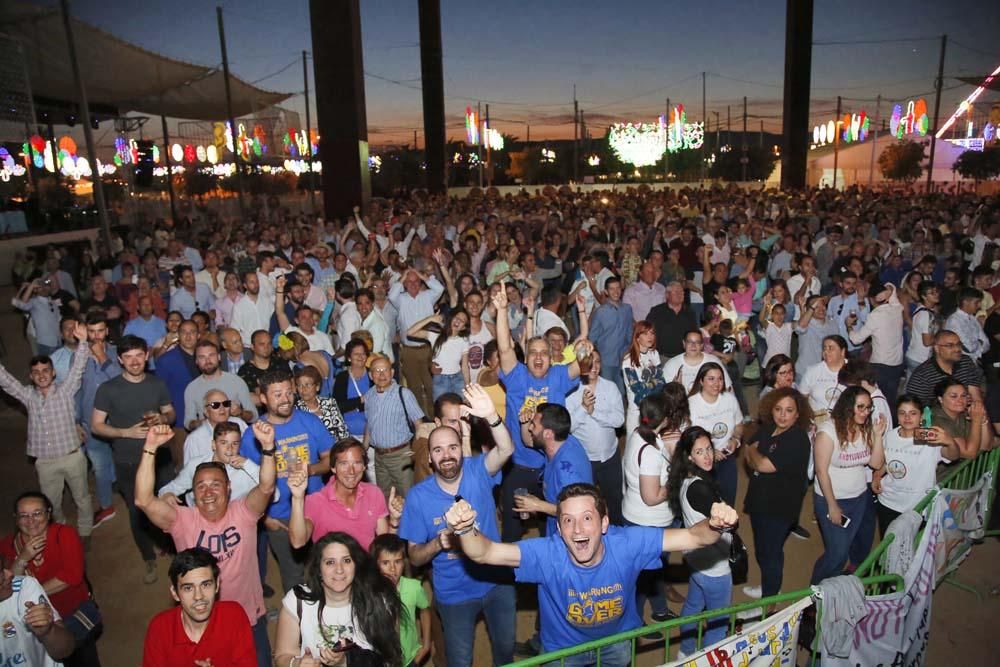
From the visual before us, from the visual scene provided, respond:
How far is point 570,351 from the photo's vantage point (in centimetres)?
579

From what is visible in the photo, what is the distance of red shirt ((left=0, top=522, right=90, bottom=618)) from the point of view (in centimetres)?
380

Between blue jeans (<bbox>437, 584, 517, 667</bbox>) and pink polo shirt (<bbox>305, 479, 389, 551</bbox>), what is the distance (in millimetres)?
625

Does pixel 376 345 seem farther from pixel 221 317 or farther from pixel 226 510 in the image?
pixel 226 510

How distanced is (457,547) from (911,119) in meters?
52.0

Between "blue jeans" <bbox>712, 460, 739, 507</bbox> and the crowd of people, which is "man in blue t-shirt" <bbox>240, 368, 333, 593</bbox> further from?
"blue jeans" <bbox>712, 460, 739, 507</bbox>

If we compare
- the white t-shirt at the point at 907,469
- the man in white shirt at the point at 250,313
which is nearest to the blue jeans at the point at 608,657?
the white t-shirt at the point at 907,469

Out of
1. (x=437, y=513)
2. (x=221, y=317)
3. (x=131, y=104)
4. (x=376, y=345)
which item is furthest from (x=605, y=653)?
(x=131, y=104)

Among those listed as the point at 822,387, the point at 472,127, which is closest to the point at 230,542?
the point at 822,387

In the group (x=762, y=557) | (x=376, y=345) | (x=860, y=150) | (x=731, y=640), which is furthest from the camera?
(x=860, y=150)

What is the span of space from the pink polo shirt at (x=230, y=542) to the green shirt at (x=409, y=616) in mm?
922

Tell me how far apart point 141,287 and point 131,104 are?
2673 cm

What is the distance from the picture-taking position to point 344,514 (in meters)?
4.05

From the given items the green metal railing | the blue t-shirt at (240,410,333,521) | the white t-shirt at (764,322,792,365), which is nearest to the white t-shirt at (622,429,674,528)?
the green metal railing

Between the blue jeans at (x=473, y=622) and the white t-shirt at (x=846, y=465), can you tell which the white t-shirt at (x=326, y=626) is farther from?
the white t-shirt at (x=846, y=465)
